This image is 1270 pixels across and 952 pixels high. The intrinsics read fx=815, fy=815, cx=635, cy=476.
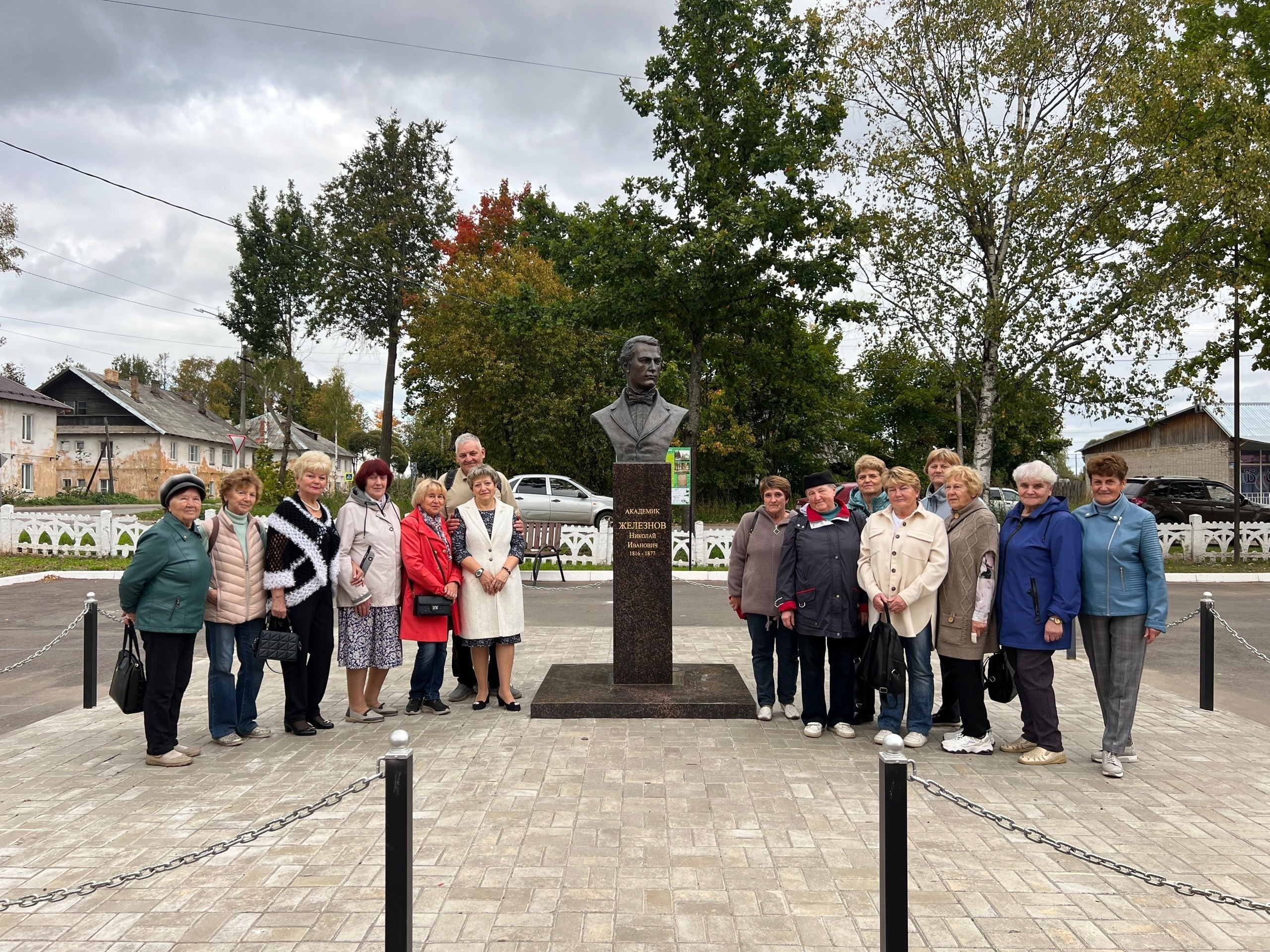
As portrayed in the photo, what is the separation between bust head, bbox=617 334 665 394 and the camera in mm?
6508

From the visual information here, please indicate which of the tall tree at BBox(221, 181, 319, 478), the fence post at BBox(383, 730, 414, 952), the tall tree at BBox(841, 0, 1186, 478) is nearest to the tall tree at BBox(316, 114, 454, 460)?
the tall tree at BBox(221, 181, 319, 478)

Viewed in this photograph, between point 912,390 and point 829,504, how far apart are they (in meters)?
19.8

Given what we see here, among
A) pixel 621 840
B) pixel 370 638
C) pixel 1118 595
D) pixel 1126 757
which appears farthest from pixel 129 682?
pixel 1126 757

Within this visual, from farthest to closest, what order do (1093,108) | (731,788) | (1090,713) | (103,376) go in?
1. (103,376)
2. (1093,108)
3. (1090,713)
4. (731,788)

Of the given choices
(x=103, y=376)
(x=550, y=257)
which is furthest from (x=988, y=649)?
(x=103, y=376)

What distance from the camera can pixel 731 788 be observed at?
4590mm

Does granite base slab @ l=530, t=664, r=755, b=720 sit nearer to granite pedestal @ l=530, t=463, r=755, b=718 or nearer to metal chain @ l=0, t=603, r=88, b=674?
granite pedestal @ l=530, t=463, r=755, b=718

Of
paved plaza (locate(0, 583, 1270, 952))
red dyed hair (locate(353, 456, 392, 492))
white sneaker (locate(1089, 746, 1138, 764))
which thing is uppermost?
red dyed hair (locate(353, 456, 392, 492))

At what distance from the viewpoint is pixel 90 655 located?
6.59 meters

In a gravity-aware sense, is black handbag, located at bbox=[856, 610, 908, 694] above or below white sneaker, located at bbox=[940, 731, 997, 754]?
above

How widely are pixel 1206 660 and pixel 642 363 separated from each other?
5.17 m

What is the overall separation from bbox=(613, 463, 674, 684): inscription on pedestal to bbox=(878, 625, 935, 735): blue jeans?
1730mm

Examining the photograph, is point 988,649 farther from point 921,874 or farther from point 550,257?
point 550,257

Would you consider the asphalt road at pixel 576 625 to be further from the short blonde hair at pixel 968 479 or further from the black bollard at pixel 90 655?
the short blonde hair at pixel 968 479
